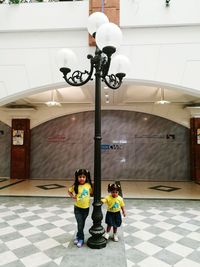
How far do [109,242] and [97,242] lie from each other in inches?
11.8

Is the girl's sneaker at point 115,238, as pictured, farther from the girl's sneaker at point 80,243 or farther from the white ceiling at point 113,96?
the white ceiling at point 113,96

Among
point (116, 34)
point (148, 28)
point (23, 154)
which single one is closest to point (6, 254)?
point (116, 34)

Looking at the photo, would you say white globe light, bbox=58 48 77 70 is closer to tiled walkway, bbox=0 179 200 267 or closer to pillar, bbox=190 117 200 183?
tiled walkway, bbox=0 179 200 267

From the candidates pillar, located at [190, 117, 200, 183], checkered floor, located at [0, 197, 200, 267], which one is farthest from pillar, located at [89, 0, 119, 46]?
pillar, located at [190, 117, 200, 183]

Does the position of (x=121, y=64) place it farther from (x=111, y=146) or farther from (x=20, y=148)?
(x=20, y=148)

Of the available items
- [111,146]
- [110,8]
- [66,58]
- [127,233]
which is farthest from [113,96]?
[127,233]

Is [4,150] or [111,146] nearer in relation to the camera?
[111,146]

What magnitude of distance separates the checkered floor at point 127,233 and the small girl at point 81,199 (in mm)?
272

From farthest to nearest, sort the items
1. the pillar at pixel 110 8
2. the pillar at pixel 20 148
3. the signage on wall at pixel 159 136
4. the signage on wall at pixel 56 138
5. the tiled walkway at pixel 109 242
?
the signage on wall at pixel 56 138, the signage on wall at pixel 159 136, the pillar at pixel 20 148, the pillar at pixel 110 8, the tiled walkway at pixel 109 242

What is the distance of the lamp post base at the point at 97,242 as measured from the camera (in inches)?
122

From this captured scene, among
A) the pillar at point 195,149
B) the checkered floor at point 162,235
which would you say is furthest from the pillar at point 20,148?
the pillar at point 195,149

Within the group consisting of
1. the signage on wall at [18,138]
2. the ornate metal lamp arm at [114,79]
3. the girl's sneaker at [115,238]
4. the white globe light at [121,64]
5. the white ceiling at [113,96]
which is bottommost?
the girl's sneaker at [115,238]

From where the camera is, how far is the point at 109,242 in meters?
3.37

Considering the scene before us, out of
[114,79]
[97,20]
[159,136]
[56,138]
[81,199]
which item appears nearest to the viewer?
[97,20]
